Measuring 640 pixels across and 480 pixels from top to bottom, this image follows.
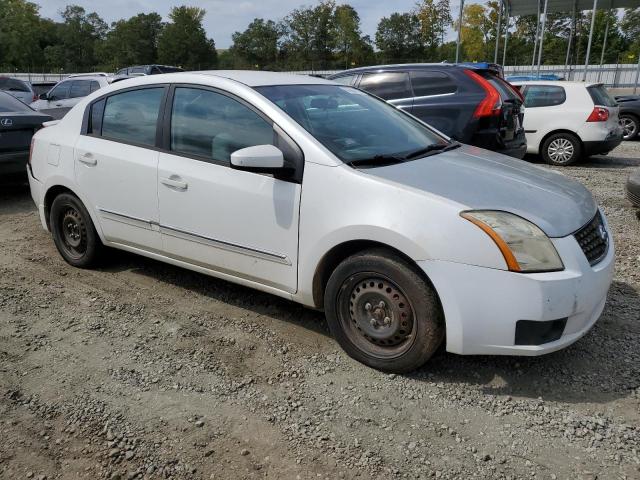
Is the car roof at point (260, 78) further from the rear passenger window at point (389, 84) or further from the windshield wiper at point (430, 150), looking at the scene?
the rear passenger window at point (389, 84)

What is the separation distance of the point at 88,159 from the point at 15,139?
11.6 feet

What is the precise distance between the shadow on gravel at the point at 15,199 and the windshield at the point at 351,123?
15.2 ft

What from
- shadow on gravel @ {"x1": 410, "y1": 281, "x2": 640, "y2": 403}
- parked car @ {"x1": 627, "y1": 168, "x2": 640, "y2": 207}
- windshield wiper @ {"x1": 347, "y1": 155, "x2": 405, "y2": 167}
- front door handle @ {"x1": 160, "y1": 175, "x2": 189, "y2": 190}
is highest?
Answer: windshield wiper @ {"x1": 347, "y1": 155, "x2": 405, "y2": 167}

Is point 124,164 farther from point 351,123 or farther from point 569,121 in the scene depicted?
point 569,121

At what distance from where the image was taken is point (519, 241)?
2.73 m

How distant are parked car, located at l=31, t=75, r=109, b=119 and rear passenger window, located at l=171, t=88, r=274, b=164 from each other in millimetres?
10407

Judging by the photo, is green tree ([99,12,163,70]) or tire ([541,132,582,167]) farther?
green tree ([99,12,163,70])

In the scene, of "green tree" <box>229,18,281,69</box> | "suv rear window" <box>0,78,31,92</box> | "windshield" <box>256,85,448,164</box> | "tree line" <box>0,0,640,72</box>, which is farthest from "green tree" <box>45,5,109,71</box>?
"windshield" <box>256,85,448,164</box>

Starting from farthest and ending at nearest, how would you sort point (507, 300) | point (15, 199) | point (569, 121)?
1. point (569, 121)
2. point (15, 199)
3. point (507, 300)

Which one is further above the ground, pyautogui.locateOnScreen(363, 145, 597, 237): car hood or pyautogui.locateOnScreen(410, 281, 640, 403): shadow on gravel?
pyautogui.locateOnScreen(363, 145, 597, 237): car hood

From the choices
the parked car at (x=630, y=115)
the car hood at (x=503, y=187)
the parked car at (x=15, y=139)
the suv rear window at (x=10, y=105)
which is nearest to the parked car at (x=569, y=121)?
the parked car at (x=630, y=115)

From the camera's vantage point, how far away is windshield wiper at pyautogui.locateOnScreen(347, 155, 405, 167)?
322 centimetres

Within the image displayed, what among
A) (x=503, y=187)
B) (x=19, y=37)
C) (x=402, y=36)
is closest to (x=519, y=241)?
(x=503, y=187)

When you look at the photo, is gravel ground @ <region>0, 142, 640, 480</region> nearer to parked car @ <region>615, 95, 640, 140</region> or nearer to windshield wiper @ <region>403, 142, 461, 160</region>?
windshield wiper @ <region>403, 142, 461, 160</region>
